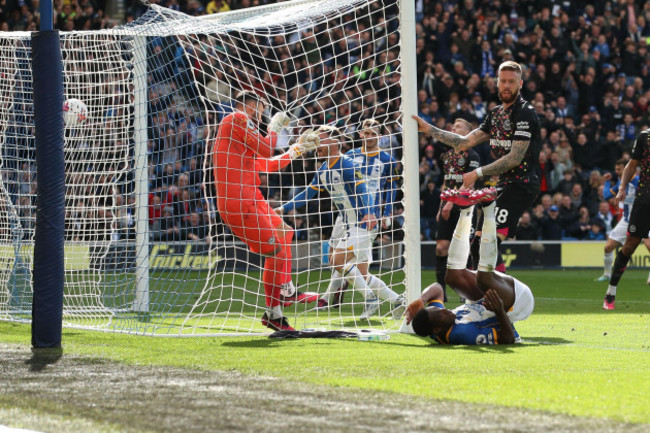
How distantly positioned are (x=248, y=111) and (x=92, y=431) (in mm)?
5502

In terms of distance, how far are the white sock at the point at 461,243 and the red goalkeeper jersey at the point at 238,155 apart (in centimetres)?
183

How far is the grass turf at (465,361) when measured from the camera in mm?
5887

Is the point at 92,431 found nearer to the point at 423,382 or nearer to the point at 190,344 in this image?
the point at 423,382

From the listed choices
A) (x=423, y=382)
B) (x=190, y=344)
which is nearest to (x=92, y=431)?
(x=423, y=382)

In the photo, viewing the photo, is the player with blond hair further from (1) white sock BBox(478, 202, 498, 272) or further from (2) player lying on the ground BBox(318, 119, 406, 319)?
(2) player lying on the ground BBox(318, 119, 406, 319)

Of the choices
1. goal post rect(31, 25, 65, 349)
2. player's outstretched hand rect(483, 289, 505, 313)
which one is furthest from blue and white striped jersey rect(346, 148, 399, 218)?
goal post rect(31, 25, 65, 349)

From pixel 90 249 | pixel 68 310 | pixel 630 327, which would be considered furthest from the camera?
pixel 90 249

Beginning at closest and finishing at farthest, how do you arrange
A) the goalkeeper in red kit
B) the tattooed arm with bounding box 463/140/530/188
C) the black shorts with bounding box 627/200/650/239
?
the tattooed arm with bounding box 463/140/530/188
the goalkeeper in red kit
the black shorts with bounding box 627/200/650/239

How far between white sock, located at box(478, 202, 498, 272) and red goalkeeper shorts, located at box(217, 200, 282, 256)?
6.74 feet

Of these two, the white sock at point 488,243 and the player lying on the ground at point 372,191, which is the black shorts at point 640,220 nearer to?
the player lying on the ground at point 372,191

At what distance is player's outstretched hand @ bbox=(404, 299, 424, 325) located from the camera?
347 inches

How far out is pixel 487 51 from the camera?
25.4 meters

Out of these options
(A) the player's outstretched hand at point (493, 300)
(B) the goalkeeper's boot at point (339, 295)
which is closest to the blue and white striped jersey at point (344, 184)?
(B) the goalkeeper's boot at point (339, 295)

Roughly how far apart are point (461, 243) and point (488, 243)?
0.29 metres
